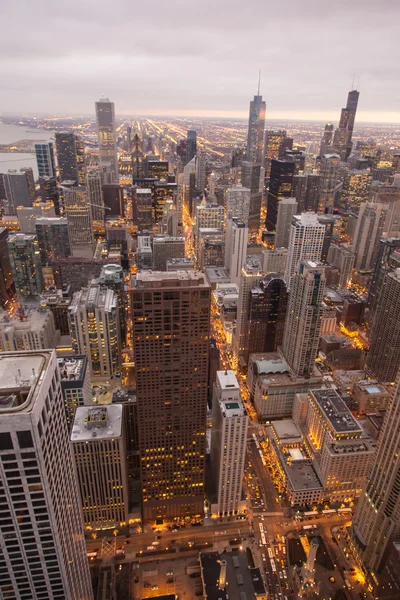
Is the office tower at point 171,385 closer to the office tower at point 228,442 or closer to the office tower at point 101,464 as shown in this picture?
the office tower at point 228,442

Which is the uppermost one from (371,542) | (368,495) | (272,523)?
(368,495)

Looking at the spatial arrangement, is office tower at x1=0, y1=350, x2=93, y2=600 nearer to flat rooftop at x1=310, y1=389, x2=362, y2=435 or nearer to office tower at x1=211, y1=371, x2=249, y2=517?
office tower at x1=211, y1=371, x2=249, y2=517

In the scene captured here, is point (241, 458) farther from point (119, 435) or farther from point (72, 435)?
point (72, 435)

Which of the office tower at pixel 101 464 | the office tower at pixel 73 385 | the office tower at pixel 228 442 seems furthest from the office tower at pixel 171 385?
the office tower at pixel 73 385

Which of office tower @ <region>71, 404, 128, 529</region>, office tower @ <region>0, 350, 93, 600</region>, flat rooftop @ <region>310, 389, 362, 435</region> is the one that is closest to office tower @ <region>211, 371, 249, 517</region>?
office tower @ <region>71, 404, 128, 529</region>

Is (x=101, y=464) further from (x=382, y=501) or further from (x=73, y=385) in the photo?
(x=382, y=501)

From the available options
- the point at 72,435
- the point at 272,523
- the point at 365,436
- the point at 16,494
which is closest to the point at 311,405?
the point at 365,436

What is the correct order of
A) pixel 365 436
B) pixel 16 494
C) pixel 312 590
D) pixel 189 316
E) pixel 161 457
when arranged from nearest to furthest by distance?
pixel 16 494 < pixel 189 316 < pixel 312 590 < pixel 161 457 < pixel 365 436
